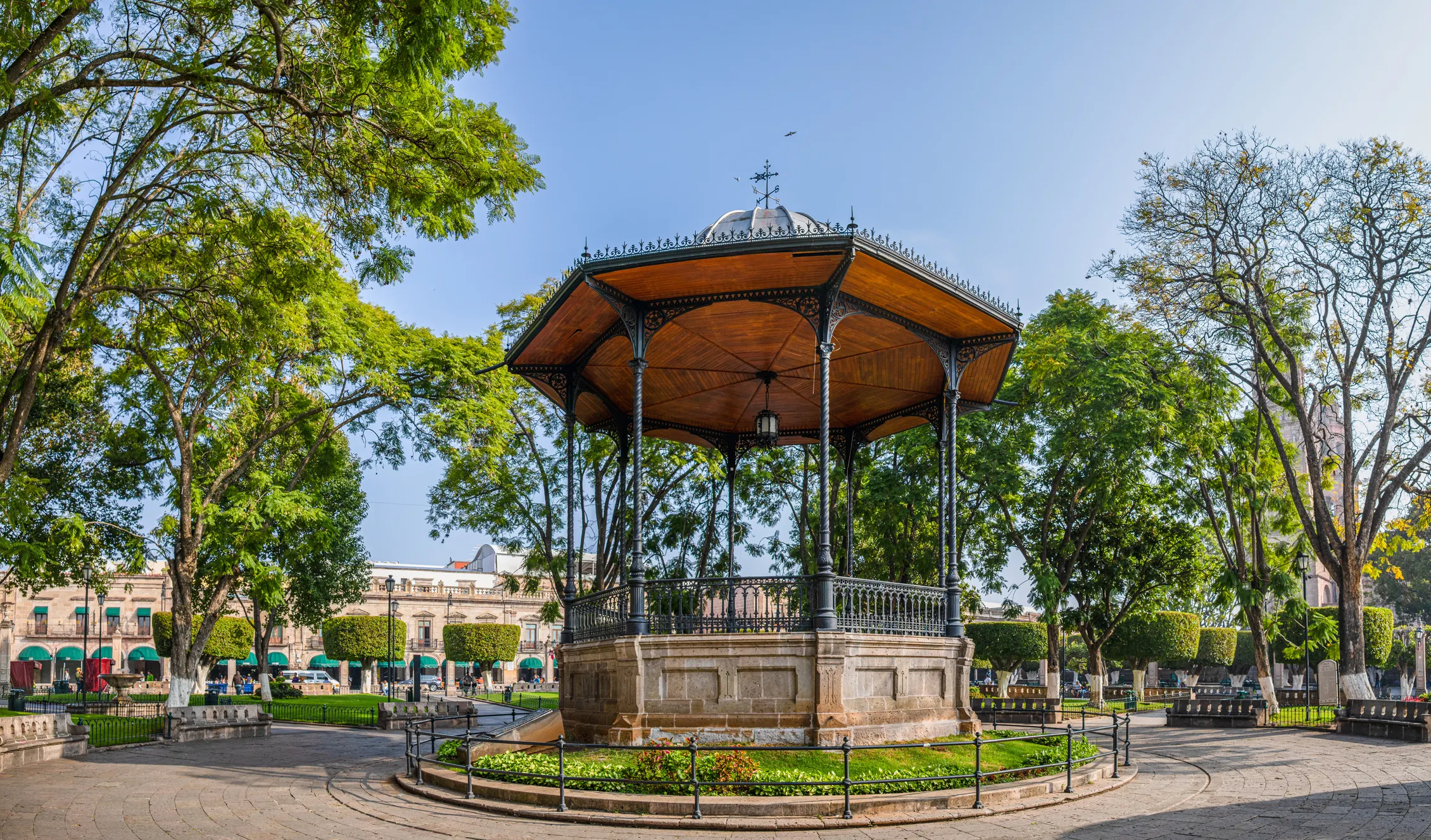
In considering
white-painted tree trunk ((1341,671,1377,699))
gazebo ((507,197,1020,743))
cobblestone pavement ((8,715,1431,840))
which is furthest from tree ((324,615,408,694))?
white-painted tree trunk ((1341,671,1377,699))

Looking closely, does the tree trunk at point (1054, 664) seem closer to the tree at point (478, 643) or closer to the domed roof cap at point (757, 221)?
the domed roof cap at point (757, 221)

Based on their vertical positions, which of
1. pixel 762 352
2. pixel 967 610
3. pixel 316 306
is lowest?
pixel 967 610

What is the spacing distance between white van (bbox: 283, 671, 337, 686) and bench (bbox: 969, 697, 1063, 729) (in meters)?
46.2

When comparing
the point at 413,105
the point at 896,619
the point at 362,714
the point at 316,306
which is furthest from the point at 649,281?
the point at 362,714

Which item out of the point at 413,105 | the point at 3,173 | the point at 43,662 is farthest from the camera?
the point at 43,662

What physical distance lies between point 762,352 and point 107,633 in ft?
246

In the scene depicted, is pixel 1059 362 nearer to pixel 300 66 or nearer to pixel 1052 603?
pixel 1052 603

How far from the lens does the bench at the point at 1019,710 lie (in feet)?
90.0

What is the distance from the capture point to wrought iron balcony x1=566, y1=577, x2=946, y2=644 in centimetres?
1469

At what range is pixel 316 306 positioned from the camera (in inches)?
918

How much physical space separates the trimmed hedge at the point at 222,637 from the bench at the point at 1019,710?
120ft

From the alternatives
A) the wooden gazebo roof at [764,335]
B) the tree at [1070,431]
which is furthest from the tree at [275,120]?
the tree at [1070,431]

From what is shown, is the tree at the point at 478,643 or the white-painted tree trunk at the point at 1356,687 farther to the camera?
the tree at the point at 478,643

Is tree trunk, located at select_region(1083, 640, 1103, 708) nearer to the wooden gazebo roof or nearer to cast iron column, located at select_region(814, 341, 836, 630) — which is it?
the wooden gazebo roof
